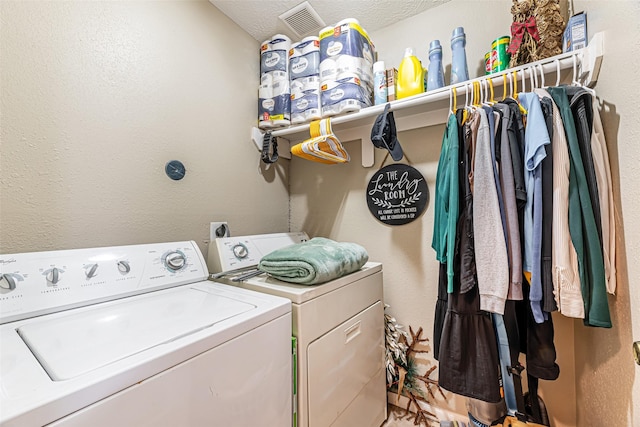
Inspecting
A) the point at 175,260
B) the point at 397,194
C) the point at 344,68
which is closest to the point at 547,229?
the point at 397,194

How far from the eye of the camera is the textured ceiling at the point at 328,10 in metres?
1.45

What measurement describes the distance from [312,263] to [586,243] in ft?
2.89

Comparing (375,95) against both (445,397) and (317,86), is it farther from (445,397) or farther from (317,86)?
(445,397)

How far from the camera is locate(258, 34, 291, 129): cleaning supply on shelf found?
1601 mm

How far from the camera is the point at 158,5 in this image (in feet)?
3.99

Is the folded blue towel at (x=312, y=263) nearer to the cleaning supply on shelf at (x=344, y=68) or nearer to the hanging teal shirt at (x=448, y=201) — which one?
the hanging teal shirt at (x=448, y=201)

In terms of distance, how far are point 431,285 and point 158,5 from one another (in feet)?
6.48

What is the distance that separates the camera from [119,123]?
1.09 metres

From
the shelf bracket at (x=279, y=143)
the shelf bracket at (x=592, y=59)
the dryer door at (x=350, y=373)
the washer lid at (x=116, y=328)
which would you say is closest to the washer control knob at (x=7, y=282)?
the washer lid at (x=116, y=328)

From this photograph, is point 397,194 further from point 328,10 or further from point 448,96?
point 328,10

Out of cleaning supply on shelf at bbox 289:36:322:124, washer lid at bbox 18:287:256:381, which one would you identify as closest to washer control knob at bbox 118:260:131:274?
washer lid at bbox 18:287:256:381

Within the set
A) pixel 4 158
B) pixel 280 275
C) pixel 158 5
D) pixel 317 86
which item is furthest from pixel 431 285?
pixel 158 5

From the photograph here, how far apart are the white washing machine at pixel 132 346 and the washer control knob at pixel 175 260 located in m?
0.02

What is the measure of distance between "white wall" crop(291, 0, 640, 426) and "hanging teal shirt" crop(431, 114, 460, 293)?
404 millimetres
